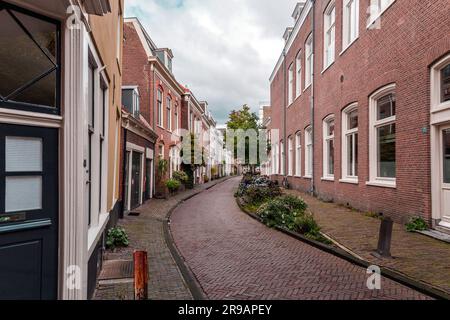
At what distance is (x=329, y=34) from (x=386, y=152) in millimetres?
7296

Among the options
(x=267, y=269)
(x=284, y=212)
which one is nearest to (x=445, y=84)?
(x=284, y=212)

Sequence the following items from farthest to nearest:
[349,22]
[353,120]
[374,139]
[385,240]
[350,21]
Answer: [349,22] → [350,21] → [353,120] → [374,139] → [385,240]

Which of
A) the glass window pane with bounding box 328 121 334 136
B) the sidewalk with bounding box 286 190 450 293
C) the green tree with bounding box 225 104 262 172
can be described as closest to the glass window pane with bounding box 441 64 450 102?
the sidewalk with bounding box 286 190 450 293

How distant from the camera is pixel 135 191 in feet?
45.1

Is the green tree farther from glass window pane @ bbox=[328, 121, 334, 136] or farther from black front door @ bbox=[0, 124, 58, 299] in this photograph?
black front door @ bbox=[0, 124, 58, 299]

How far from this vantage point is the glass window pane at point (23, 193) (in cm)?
283

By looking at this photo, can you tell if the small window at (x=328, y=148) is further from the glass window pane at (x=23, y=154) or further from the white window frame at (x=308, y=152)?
the glass window pane at (x=23, y=154)

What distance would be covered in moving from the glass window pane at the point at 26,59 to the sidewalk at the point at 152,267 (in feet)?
8.13

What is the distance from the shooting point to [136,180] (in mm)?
13953

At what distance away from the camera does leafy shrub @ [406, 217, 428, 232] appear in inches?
299

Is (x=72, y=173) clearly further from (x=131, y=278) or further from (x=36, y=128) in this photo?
(x=131, y=278)

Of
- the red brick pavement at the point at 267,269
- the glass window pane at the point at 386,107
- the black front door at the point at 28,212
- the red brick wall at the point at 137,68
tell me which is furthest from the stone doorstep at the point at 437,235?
the red brick wall at the point at 137,68

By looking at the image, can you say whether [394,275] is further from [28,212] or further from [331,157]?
[331,157]

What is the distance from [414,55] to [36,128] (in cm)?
817
